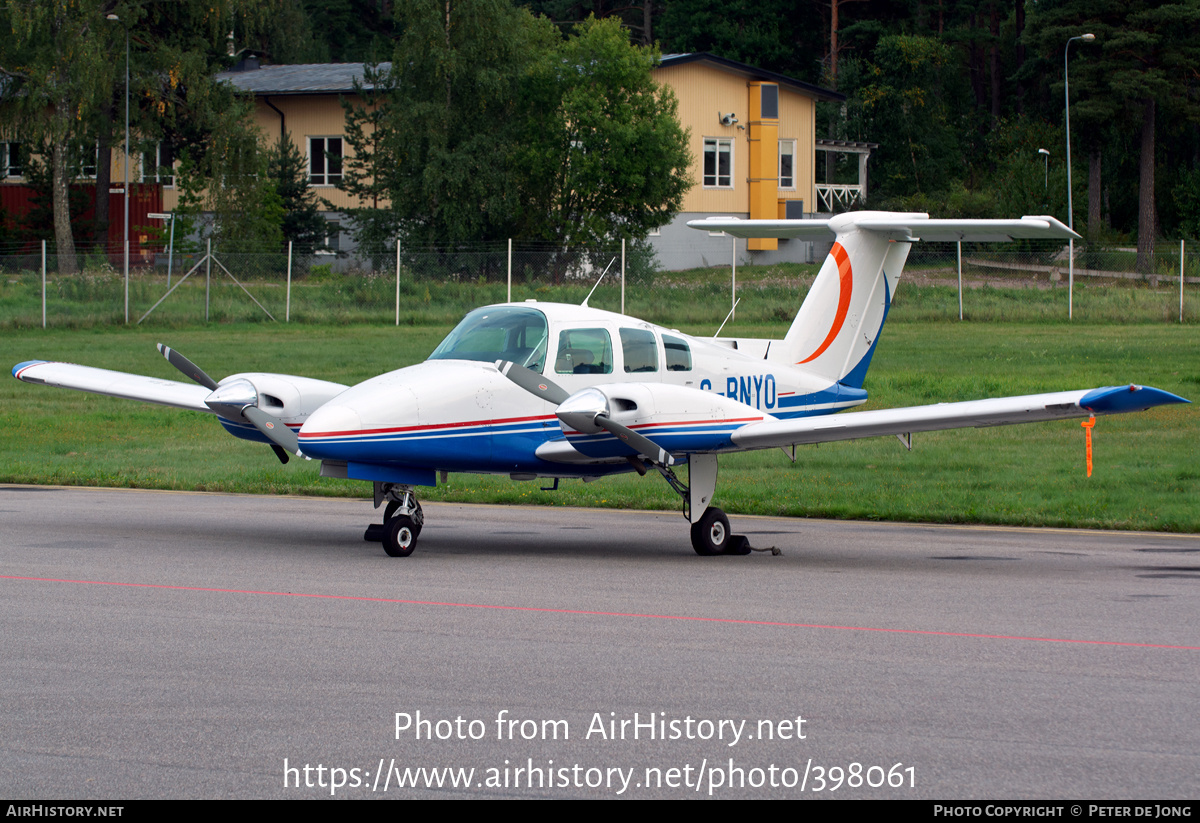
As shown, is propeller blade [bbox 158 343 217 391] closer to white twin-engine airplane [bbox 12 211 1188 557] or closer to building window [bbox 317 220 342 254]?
white twin-engine airplane [bbox 12 211 1188 557]

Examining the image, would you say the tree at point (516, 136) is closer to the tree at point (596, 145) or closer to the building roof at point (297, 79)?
the tree at point (596, 145)

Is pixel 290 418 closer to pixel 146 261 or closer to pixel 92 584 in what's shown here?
pixel 92 584

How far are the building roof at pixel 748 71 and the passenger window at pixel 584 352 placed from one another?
1949 inches

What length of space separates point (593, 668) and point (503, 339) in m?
5.33

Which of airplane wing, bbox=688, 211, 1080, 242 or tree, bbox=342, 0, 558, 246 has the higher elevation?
tree, bbox=342, 0, 558, 246

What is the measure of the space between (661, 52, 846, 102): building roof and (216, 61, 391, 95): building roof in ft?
46.2

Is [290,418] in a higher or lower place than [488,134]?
lower

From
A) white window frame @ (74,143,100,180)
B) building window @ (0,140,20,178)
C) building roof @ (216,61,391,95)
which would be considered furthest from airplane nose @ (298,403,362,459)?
building window @ (0,140,20,178)

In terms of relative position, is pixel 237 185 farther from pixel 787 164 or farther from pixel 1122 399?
pixel 1122 399

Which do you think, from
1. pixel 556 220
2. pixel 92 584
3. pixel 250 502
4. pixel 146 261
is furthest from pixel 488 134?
pixel 92 584

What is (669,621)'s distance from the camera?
9.12m

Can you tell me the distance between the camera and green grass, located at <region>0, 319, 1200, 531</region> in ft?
50.9

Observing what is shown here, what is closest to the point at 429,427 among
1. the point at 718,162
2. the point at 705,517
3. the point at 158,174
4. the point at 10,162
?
the point at 705,517
